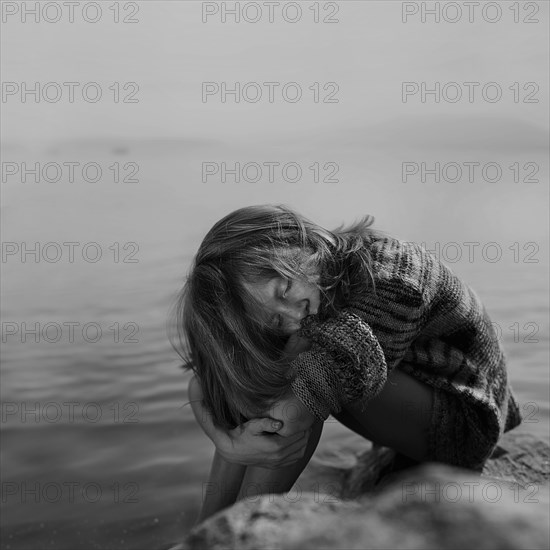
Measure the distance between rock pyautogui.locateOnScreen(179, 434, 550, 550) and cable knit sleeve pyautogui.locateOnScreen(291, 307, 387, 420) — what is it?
2.53 ft

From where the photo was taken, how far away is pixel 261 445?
6.12 ft

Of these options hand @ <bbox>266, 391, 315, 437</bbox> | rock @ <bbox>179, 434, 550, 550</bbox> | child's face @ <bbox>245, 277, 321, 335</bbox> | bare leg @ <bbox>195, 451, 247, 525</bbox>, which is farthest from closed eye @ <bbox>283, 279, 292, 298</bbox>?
rock @ <bbox>179, 434, 550, 550</bbox>

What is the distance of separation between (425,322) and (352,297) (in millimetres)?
212

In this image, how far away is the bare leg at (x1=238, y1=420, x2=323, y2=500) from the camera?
1925 millimetres

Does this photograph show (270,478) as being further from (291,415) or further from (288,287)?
(288,287)

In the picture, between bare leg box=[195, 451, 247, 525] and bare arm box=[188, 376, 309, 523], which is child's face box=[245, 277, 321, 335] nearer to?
bare arm box=[188, 376, 309, 523]

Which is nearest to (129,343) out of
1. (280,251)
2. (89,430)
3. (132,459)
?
(89,430)

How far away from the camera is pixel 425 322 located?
6.25 feet

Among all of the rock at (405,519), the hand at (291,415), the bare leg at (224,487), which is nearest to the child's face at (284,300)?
the hand at (291,415)

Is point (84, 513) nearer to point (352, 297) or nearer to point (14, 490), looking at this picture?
point (14, 490)

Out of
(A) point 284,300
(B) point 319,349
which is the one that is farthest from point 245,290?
(B) point 319,349

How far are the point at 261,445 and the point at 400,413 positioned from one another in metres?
0.36

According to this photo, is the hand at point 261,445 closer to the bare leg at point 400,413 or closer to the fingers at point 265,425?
the fingers at point 265,425

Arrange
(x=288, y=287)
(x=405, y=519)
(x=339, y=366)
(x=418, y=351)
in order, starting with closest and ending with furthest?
1. (x=405, y=519)
2. (x=339, y=366)
3. (x=288, y=287)
4. (x=418, y=351)
